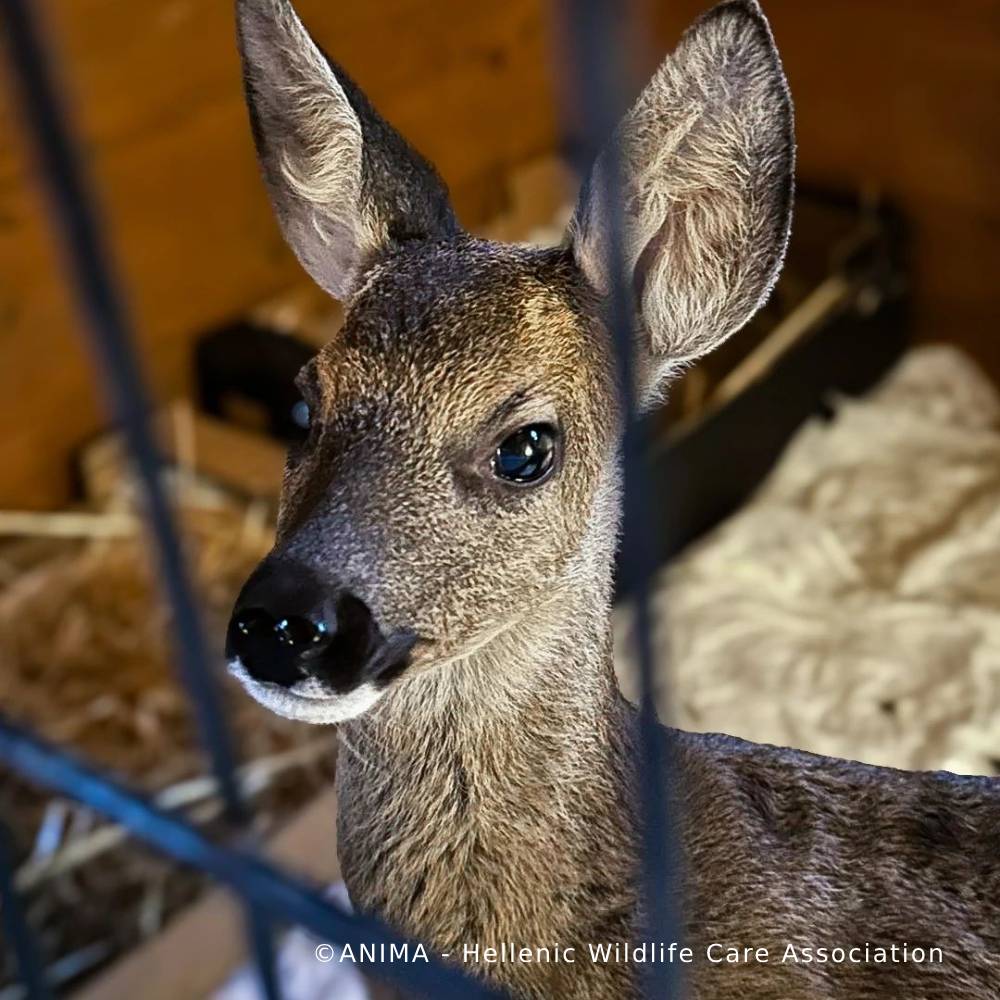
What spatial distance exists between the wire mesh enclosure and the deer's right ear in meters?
0.12

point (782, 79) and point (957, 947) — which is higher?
point (782, 79)

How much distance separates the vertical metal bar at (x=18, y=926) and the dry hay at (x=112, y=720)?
1.79 feet

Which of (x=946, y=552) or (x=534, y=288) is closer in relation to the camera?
(x=534, y=288)

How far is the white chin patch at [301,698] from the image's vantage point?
48 centimetres

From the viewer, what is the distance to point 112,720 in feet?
5.43

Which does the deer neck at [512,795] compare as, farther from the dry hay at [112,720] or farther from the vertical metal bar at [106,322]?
the dry hay at [112,720]

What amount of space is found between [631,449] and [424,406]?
0.14 m

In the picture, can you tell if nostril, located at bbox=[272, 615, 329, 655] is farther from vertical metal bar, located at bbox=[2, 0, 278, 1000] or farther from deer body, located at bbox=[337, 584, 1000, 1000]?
deer body, located at bbox=[337, 584, 1000, 1000]

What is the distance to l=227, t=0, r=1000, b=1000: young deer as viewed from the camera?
488mm

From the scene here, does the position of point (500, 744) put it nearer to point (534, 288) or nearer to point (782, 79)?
point (534, 288)

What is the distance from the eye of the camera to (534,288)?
0.55 metres

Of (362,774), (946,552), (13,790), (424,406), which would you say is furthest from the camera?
(13,790)

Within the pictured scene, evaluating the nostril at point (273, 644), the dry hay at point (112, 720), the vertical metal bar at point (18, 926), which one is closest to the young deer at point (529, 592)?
the nostril at point (273, 644)

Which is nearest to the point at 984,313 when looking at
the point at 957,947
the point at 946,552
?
the point at 946,552
